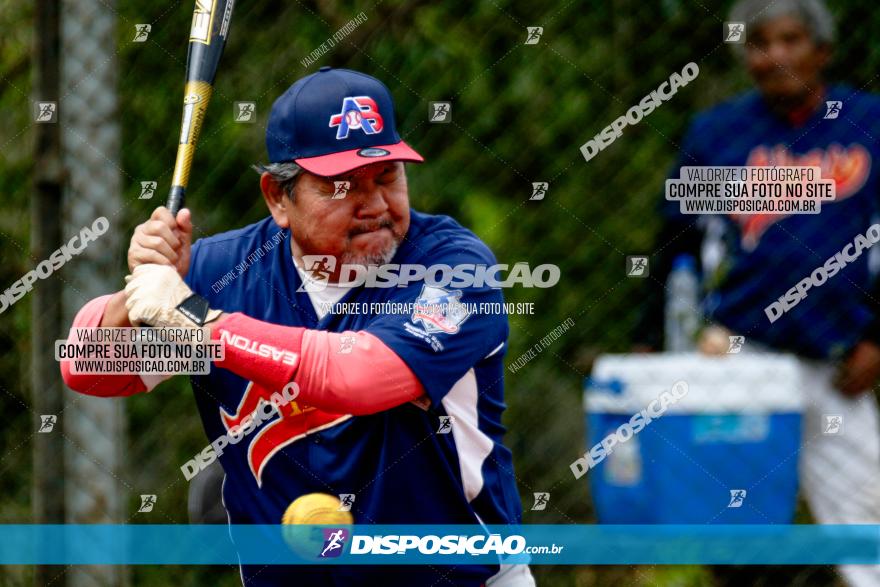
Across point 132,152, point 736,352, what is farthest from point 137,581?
point 736,352

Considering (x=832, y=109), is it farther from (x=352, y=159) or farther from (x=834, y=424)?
(x=352, y=159)

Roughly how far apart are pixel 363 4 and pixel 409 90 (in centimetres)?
27

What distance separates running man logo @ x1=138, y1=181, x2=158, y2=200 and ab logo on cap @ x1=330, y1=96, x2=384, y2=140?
44.0 inches

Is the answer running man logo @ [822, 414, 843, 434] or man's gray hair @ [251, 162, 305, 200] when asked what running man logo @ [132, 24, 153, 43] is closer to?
man's gray hair @ [251, 162, 305, 200]

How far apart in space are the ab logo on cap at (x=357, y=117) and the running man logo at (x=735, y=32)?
139 centimetres

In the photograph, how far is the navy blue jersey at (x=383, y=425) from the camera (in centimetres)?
283

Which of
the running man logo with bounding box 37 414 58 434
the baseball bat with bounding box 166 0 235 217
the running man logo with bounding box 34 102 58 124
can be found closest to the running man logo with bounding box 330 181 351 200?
the baseball bat with bounding box 166 0 235 217

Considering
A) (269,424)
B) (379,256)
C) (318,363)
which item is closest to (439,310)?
(379,256)

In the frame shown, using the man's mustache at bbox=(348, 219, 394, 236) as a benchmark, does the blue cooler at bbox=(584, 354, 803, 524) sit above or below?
below

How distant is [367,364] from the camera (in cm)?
268

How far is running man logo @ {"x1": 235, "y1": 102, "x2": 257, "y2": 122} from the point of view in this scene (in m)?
3.87

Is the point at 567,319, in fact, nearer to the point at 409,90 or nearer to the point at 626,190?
the point at 626,190

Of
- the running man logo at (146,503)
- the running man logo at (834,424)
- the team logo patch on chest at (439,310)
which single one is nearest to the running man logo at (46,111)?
the running man logo at (146,503)

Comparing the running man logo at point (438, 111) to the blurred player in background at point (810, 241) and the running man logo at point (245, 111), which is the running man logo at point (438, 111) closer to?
the running man logo at point (245, 111)
